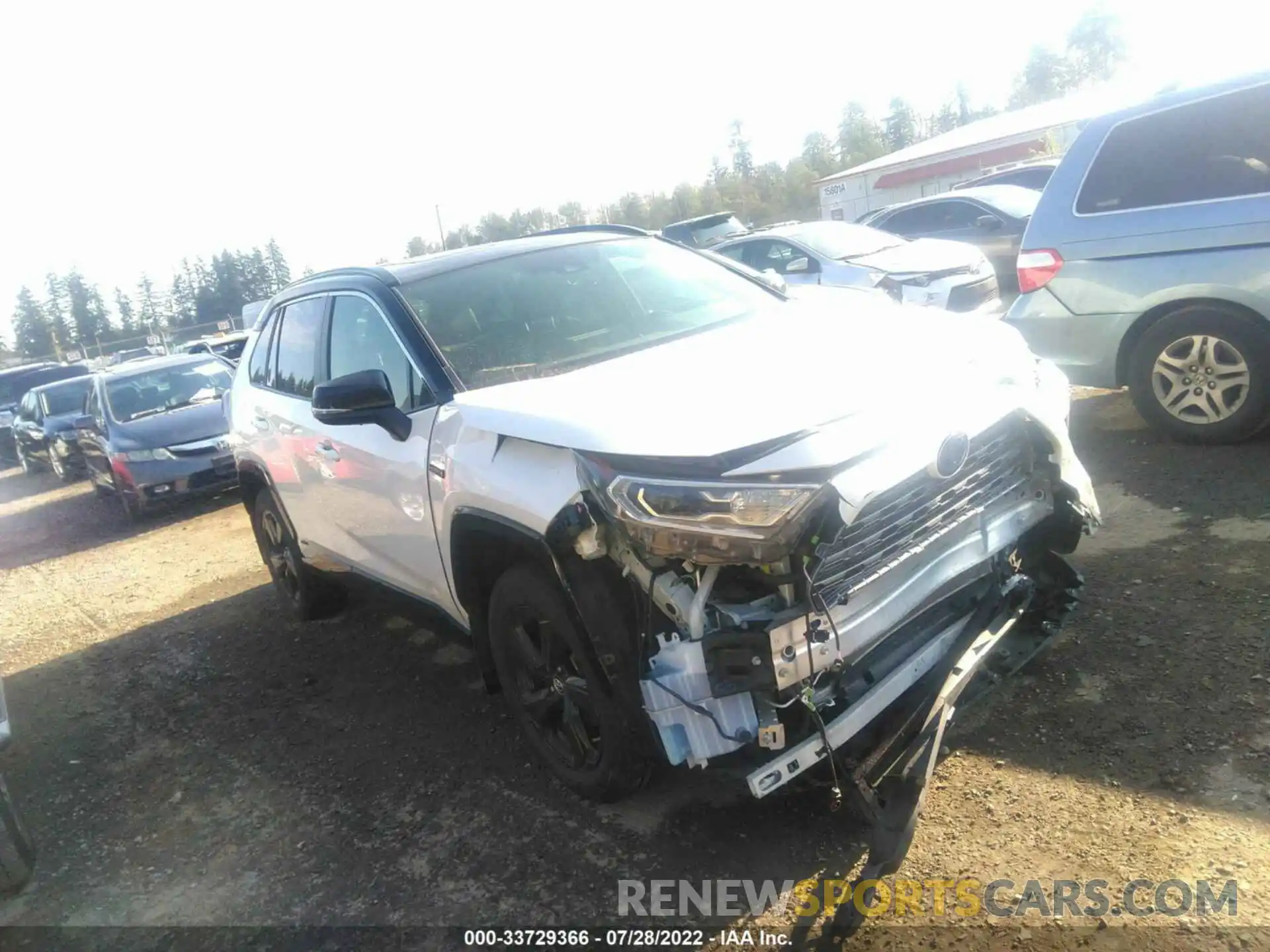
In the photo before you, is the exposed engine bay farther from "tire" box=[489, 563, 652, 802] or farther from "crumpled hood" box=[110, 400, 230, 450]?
"crumpled hood" box=[110, 400, 230, 450]

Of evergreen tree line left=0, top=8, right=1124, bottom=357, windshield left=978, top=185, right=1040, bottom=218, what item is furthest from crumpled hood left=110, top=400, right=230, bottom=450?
evergreen tree line left=0, top=8, right=1124, bottom=357

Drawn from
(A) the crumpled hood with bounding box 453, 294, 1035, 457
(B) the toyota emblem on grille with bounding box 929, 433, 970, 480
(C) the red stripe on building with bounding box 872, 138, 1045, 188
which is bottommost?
(B) the toyota emblem on grille with bounding box 929, 433, 970, 480

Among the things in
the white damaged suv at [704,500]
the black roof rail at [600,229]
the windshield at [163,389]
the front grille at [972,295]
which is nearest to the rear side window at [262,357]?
the white damaged suv at [704,500]

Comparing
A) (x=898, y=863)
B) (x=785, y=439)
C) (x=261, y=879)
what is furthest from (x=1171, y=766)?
(x=261, y=879)

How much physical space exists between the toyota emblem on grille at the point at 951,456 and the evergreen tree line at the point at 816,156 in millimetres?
48018

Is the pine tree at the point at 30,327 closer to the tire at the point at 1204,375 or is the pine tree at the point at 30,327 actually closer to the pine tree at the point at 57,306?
the pine tree at the point at 57,306

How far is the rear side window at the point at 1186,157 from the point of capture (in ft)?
17.2

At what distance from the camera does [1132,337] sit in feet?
19.1

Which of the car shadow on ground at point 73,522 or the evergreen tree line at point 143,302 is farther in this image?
the evergreen tree line at point 143,302

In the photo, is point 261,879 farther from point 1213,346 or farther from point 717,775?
point 1213,346

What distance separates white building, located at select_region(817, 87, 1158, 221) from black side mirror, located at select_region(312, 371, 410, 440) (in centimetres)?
2945

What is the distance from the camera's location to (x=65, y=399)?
1628cm

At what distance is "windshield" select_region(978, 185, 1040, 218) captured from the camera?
1217 centimetres

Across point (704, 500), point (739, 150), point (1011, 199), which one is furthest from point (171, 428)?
→ point (739, 150)
